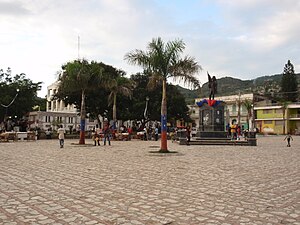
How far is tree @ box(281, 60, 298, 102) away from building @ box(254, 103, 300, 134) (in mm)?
9356

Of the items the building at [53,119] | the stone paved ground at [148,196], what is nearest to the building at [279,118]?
the building at [53,119]

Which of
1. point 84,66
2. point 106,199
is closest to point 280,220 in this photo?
point 106,199

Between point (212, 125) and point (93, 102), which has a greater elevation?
point (93, 102)

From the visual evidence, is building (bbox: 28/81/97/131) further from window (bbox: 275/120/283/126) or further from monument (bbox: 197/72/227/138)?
monument (bbox: 197/72/227/138)

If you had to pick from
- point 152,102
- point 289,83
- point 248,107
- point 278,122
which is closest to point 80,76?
point 152,102

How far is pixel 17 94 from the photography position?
39344 millimetres

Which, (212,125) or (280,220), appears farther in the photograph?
(212,125)

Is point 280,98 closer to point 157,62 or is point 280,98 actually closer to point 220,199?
point 157,62

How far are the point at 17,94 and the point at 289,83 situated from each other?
62.1 meters

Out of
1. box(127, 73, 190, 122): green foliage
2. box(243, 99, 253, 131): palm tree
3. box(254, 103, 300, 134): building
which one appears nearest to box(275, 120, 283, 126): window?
box(254, 103, 300, 134): building

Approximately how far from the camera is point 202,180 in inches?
323

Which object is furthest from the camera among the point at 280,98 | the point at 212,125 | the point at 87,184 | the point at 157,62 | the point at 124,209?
the point at 280,98

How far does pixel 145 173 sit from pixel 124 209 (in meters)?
4.03

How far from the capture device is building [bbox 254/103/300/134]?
6569 cm
